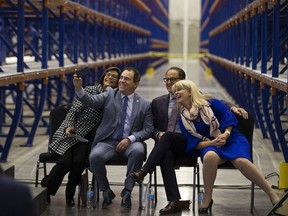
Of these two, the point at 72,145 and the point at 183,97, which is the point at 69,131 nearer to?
the point at 72,145

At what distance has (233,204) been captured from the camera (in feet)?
21.1

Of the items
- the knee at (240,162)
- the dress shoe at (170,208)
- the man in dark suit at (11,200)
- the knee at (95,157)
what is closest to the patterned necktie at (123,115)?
the knee at (95,157)

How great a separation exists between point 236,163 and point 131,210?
97 cm

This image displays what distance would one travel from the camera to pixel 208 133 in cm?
604

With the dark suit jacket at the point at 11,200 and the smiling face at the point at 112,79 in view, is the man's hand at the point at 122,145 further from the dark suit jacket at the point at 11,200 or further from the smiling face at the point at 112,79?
the dark suit jacket at the point at 11,200

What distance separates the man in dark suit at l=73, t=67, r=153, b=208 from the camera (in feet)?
19.5

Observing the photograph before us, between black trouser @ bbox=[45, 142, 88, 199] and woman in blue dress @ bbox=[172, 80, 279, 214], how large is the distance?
0.89 metres

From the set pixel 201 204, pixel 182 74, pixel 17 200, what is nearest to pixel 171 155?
pixel 201 204

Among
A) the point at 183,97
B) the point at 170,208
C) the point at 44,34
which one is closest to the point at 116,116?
the point at 183,97

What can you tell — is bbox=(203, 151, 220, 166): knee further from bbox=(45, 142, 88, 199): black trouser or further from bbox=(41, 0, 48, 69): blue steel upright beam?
bbox=(41, 0, 48, 69): blue steel upright beam

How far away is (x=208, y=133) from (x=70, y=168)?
1187mm

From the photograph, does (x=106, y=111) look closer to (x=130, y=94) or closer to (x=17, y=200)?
(x=130, y=94)

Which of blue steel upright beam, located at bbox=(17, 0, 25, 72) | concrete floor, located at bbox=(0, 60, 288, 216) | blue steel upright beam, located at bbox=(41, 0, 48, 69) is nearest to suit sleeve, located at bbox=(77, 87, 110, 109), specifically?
concrete floor, located at bbox=(0, 60, 288, 216)

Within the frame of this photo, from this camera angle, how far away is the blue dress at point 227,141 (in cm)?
582
